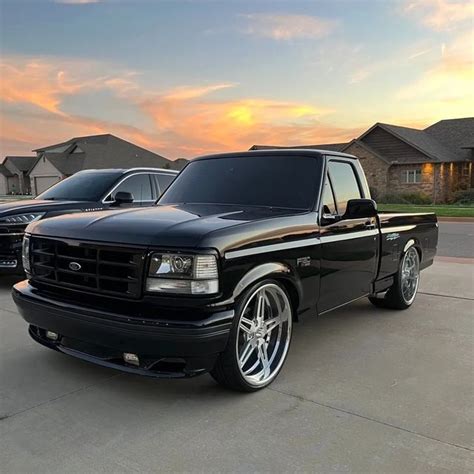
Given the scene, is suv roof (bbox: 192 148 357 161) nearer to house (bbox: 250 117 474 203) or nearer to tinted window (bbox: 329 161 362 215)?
tinted window (bbox: 329 161 362 215)

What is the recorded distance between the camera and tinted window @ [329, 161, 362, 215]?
480cm

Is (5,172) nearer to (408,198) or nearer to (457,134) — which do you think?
(408,198)

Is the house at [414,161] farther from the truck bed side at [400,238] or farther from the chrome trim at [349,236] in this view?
the chrome trim at [349,236]

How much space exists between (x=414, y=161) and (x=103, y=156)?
34.2 meters

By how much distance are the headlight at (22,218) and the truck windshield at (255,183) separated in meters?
3.02

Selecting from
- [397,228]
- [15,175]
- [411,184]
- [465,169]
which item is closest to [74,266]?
[397,228]

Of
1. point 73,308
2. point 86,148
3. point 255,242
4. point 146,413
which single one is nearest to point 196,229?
point 255,242

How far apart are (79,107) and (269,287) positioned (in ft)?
67.9

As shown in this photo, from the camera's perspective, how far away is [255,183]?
15.1 feet

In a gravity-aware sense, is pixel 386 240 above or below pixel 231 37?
below

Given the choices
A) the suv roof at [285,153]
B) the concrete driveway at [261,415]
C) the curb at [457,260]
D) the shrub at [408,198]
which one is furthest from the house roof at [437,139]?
the concrete driveway at [261,415]

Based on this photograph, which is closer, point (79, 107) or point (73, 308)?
point (73, 308)

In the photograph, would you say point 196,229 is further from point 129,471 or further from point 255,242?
point 129,471

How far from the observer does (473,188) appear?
124 feet
